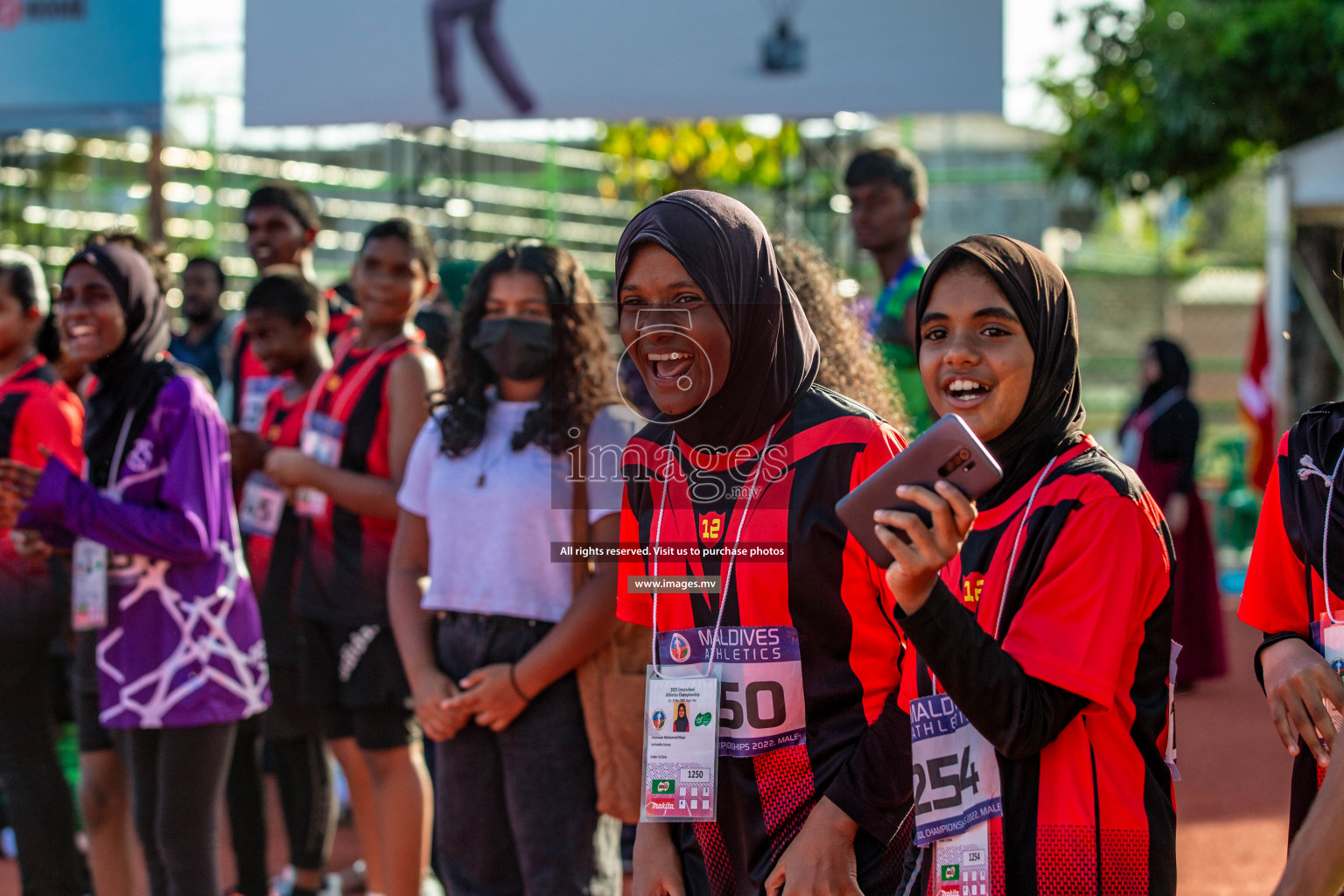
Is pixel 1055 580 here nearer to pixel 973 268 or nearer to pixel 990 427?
pixel 990 427

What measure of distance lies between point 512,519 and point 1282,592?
167 centimetres

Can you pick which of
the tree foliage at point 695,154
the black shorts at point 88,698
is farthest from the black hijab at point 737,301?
the tree foliage at point 695,154

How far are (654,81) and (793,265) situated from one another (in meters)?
6.00

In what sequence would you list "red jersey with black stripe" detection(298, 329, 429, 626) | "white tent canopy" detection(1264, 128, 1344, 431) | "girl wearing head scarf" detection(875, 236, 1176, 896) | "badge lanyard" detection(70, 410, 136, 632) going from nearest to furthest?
"girl wearing head scarf" detection(875, 236, 1176, 896) < "badge lanyard" detection(70, 410, 136, 632) < "red jersey with black stripe" detection(298, 329, 429, 626) < "white tent canopy" detection(1264, 128, 1344, 431)

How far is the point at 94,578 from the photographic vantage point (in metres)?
3.55

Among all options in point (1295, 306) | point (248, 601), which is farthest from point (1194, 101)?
point (248, 601)

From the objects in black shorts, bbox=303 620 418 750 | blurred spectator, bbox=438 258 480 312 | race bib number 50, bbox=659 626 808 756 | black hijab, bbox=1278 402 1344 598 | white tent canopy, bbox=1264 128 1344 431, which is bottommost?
black shorts, bbox=303 620 418 750

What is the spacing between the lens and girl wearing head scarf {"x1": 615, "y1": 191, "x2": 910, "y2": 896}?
211cm

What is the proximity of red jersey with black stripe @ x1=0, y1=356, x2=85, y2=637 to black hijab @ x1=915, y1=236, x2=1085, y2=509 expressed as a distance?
294cm

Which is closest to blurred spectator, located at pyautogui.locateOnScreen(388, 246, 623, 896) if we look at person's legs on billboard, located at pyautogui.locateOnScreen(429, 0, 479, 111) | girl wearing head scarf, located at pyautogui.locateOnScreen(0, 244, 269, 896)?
girl wearing head scarf, located at pyautogui.locateOnScreen(0, 244, 269, 896)

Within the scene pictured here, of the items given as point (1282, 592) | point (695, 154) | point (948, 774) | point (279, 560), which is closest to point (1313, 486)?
point (1282, 592)

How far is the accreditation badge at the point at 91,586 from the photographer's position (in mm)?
3549

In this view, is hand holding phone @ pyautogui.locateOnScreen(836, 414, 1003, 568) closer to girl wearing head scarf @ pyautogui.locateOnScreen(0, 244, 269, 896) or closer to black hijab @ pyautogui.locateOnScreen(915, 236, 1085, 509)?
black hijab @ pyautogui.locateOnScreen(915, 236, 1085, 509)

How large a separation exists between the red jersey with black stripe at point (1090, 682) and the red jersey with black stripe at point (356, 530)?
8.05 feet
